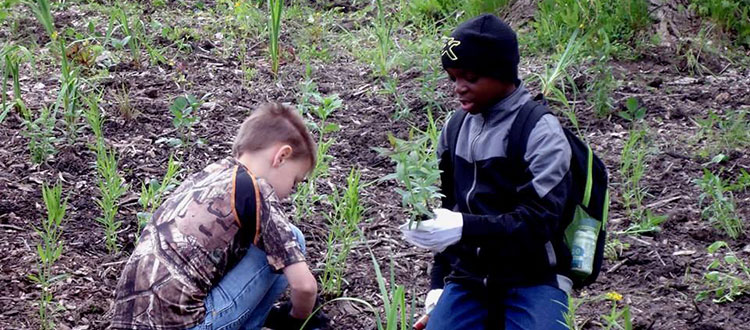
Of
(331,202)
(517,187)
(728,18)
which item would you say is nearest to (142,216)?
(331,202)

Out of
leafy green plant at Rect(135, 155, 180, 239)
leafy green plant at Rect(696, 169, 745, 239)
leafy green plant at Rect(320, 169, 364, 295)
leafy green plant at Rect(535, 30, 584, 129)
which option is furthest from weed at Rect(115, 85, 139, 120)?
leafy green plant at Rect(696, 169, 745, 239)

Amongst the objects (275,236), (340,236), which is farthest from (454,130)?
(340,236)

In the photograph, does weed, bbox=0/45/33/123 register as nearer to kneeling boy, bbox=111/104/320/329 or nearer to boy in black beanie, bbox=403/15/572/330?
kneeling boy, bbox=111/104/320/329

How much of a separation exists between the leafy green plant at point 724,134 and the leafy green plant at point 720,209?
464 mm

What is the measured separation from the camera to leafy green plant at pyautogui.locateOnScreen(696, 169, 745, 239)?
12.6 feet

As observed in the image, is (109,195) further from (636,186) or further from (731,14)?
(731,14)

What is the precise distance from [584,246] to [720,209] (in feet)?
4.23

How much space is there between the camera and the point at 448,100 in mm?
5094

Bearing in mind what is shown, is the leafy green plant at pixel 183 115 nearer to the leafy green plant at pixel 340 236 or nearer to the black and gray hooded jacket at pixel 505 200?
the leafy green plant at pixel 340 236

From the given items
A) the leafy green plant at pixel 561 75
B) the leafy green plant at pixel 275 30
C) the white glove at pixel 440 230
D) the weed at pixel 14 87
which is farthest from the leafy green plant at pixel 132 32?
the white glove at pixel 440 230

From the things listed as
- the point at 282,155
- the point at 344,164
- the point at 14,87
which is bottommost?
the point at 344,164

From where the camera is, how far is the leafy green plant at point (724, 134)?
4.48 metres

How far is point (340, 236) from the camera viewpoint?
3.88 meters

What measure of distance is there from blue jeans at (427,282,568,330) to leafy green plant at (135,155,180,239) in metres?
1.32
